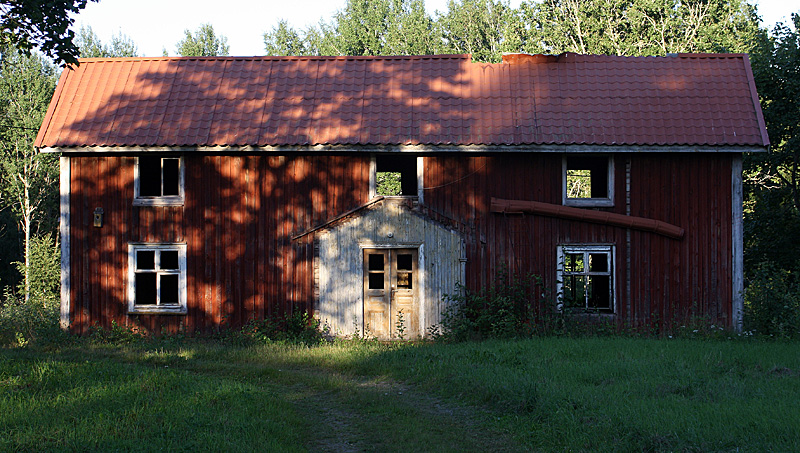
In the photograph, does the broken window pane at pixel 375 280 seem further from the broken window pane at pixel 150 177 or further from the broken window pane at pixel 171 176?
the broken window pane at pixel 150 177

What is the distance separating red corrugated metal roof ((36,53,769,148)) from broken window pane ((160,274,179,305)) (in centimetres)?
312

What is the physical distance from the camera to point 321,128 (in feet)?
51.2

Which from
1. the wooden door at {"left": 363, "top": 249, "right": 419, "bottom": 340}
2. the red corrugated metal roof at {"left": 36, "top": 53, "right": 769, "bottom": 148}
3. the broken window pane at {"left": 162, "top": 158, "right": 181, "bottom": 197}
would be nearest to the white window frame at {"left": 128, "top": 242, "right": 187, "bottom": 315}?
the broken window pane at {"left": 162, "top": 158, "right": 181, "bottom": 197}

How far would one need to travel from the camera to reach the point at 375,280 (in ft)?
50.9

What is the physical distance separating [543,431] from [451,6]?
147ft

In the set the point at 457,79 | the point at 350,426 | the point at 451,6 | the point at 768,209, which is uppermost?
the point at 451,6

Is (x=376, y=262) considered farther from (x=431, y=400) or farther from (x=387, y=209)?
(x=431, y=400)

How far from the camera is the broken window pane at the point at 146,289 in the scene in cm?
1603

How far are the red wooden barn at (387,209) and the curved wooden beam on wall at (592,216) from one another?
0.14ft

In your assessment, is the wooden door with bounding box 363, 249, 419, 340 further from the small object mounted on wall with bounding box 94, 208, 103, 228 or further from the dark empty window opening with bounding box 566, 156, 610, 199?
the small object mounted on wall with bounding box 94, 208, 103, 228

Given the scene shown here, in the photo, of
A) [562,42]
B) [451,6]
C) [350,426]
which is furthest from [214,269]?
[451,6]

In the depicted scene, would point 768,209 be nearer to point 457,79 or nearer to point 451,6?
point 457,79

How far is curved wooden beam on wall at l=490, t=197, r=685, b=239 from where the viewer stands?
49.5 feet

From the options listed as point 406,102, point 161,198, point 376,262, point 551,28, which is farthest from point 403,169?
point 551,28
